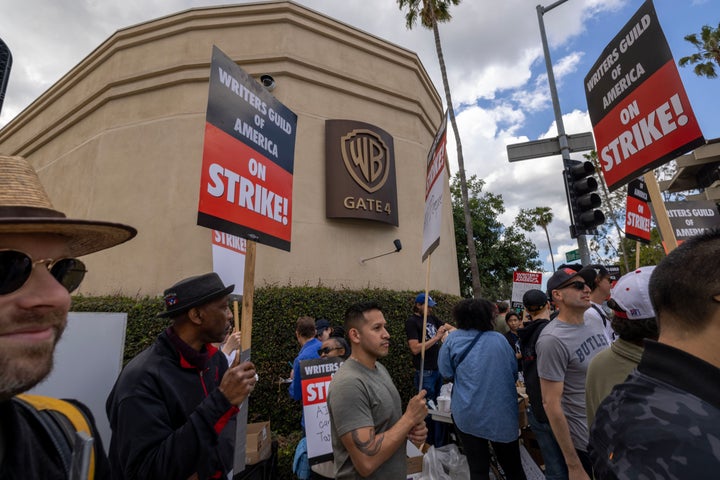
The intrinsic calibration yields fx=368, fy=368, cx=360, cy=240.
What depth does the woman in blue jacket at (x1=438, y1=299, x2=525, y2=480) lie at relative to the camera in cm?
331

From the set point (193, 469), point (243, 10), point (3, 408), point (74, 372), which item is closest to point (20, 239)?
point (3, 408)

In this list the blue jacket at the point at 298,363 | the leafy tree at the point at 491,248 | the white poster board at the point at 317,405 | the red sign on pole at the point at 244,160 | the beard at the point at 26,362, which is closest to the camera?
the beard at the point at 26,362

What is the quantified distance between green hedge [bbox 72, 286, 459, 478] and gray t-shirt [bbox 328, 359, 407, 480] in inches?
172

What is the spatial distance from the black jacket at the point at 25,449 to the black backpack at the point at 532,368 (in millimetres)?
3298

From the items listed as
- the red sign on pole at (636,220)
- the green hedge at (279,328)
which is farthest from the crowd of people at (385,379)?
the green hedge at (279,328)

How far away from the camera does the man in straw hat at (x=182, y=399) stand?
1701 millimetres

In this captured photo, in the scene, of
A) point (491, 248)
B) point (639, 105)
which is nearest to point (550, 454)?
point (639, 105)

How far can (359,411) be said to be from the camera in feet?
7.18

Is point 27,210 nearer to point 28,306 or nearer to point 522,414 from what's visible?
point 28,306

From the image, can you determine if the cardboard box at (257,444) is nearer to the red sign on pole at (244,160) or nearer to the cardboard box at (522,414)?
the red sign on pole at (244,160)

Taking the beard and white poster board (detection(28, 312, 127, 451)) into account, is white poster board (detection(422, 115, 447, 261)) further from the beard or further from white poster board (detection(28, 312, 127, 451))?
white poster board (detection(28, 312, 127, 451))

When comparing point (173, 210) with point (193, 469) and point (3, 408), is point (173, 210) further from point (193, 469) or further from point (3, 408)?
point (3, 408)

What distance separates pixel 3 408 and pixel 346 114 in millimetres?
9443

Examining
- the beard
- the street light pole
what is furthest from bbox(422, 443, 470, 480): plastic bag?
the beard
